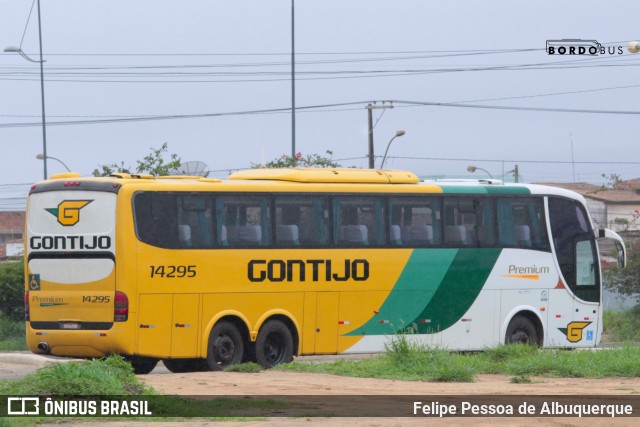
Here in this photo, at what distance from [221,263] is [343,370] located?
3.10 metres

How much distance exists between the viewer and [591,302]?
87.6 ft

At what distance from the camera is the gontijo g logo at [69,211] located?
2073 centimetres

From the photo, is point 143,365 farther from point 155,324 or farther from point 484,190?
point 484,190

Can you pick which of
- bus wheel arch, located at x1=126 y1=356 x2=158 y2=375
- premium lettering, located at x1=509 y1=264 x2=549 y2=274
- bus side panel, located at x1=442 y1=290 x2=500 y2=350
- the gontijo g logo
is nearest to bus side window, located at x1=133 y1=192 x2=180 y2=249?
the gontijo g logo

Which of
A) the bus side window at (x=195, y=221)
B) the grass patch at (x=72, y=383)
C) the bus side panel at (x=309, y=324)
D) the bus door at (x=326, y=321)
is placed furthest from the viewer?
the bus door at (x=326, y=321)

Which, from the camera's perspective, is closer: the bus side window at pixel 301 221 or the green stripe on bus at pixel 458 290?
the bus side window at pixel 301 221

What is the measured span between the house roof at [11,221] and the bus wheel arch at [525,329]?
80.3 m

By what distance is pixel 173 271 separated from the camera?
20859 millimetres

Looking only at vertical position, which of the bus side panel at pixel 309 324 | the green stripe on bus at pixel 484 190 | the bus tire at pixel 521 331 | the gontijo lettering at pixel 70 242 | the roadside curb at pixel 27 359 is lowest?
the roadside curb at pixel 27 359

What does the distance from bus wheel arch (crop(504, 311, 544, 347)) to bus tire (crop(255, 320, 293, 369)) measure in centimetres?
527

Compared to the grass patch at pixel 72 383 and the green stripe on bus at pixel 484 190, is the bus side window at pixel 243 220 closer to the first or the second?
the green stripe on bus at pixel 484 190

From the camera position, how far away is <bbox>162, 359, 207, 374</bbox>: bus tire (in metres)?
21.8

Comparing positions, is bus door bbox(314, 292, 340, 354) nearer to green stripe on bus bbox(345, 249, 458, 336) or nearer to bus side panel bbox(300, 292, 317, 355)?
bus side panel bbox(300, 292, 317, 355)

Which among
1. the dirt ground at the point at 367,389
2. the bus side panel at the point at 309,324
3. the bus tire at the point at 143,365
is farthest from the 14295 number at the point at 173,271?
the bus side panel at the point at 309,324
